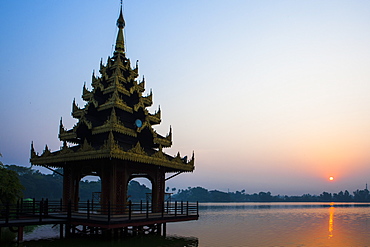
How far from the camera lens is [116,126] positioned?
2306 cm

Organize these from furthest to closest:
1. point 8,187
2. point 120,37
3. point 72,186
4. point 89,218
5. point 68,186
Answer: point 120,37
point 8,187
point 68,186
point 72,186
point 89,218

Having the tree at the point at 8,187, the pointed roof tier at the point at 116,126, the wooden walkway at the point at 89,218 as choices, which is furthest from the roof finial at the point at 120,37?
the wooden walkway at the point at 89,218

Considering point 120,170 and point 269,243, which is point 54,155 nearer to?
point 120,170

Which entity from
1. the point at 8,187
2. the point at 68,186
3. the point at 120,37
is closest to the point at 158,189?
the point at 68,186

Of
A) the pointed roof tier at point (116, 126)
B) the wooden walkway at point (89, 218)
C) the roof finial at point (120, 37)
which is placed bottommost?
the wooden walkway at point (89, 218)

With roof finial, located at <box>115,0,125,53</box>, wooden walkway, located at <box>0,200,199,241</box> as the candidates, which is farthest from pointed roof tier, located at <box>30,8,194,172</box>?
wooden walkway, located at <box>0,200,199,241</box>

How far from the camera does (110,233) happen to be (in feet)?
70.3

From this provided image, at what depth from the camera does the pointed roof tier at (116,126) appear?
75.4 feet

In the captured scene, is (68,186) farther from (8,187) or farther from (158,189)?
(158,189)

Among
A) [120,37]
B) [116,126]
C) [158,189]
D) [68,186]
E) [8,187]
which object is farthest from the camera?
[120,37]

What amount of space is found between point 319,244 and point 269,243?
13.7 feet

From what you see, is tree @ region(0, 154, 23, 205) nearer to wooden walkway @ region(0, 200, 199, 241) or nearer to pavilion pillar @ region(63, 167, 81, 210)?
wooden walkway @ region(0, 200, 199, 241)

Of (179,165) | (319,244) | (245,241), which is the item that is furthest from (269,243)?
(179,165)

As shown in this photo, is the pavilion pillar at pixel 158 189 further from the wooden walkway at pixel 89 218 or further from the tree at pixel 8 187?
the tree at pixel 8 187
